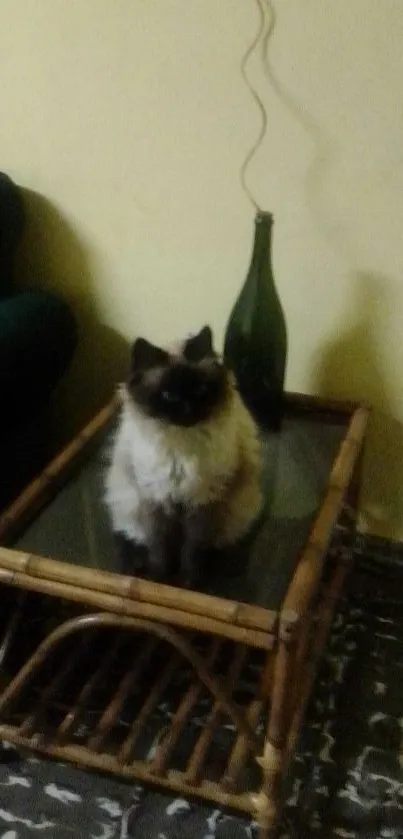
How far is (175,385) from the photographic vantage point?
41.7 inches

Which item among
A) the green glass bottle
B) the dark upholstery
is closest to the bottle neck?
the green glass bottle

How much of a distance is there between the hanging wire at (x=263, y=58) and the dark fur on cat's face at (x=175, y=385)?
1.57 ft

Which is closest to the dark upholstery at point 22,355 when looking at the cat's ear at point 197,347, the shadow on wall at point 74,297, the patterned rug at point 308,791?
the shadow on wall at point 74,297

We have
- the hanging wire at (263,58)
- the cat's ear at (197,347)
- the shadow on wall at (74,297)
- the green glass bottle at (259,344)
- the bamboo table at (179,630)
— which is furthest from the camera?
the shadow on wall at (74,297)

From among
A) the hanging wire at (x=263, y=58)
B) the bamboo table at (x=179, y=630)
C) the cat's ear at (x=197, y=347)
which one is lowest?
the bamboo table at (x=179, y=630)

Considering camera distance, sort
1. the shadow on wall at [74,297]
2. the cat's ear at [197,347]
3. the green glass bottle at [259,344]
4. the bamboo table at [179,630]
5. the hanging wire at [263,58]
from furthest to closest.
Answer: the shadow on wall at [74,297], the green glass bottle at [259,344], the hanging wire at [263,58], the cat's ear at [197,347], the bamboo table at [179,630]

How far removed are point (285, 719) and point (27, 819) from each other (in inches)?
17.4

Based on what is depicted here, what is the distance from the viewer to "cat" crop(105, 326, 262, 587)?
42.4 inches

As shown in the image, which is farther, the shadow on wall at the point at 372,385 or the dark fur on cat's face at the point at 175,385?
the shadow on wall at the point at 372,385

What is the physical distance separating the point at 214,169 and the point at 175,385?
0.57m

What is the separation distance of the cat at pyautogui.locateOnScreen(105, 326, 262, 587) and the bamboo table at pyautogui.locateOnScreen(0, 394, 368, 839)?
5 cm

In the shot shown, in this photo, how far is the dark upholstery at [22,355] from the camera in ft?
4.42

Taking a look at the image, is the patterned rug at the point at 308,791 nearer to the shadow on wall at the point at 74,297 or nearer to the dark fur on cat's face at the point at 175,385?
the dark fur on cat's face at the point at 175,385

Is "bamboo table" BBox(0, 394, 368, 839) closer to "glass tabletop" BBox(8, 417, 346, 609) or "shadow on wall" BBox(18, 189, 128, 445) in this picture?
"glass tabletop" BBox(8, 417, 346, 609)
